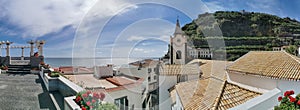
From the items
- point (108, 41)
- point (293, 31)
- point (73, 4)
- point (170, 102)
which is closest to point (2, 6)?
point (73, 4)

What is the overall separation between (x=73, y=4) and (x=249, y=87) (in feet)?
20.0

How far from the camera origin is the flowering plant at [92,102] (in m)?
3.90

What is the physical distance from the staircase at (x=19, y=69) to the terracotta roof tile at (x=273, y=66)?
1216cm

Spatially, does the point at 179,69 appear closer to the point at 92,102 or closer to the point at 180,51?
the point at 180,51

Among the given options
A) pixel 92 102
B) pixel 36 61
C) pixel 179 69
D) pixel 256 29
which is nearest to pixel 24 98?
pixel 92 102

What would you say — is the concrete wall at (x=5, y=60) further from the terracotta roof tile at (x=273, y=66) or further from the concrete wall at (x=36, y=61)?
the terracotta roof tile at (x=273, y=66)

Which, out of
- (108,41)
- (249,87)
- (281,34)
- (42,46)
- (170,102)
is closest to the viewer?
(108,41)

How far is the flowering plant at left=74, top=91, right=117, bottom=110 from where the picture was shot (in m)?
3.90

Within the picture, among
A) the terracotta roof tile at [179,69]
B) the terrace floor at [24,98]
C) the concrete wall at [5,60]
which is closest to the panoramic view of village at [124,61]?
the terrace floor at [24,98]

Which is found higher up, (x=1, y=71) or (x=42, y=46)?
(x=42, y=46)

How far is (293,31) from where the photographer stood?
36438 mm

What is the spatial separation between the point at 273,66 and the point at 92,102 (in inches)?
219

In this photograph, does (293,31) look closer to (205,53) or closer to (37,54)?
(205,53)

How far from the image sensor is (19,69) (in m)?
13.3
